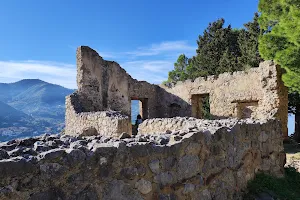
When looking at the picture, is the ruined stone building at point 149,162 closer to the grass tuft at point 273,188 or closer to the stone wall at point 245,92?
the grass tuft at point 273,188

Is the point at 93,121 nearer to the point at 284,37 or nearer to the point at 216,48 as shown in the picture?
the point at 284,37

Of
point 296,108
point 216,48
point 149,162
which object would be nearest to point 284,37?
point 296,108

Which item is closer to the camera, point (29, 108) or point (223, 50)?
point (223, 50)

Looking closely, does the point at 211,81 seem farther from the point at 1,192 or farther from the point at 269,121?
the point at 1,192

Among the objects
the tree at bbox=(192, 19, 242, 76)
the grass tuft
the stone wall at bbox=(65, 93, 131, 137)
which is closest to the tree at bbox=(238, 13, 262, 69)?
the tree at bbox=(192, 19, 242, 76)

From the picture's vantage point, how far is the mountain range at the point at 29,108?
30.7 meters

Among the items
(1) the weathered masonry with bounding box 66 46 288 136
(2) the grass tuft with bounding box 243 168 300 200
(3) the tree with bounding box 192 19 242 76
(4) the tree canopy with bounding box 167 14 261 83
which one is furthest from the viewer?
(3) the tree with bounding box 192 19 242 76

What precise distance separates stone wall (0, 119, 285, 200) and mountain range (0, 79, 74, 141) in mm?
24454

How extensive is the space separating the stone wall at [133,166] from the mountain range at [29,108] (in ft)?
80.2

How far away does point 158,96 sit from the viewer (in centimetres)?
1856

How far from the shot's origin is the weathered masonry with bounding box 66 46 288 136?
37.5ft

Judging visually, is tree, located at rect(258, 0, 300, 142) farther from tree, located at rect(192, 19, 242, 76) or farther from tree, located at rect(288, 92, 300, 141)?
tree, located at rect(192, 19, 242, 76)

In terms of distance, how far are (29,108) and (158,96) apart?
154 ft

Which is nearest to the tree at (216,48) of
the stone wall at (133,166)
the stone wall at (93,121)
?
the stone wall at (93,121)
